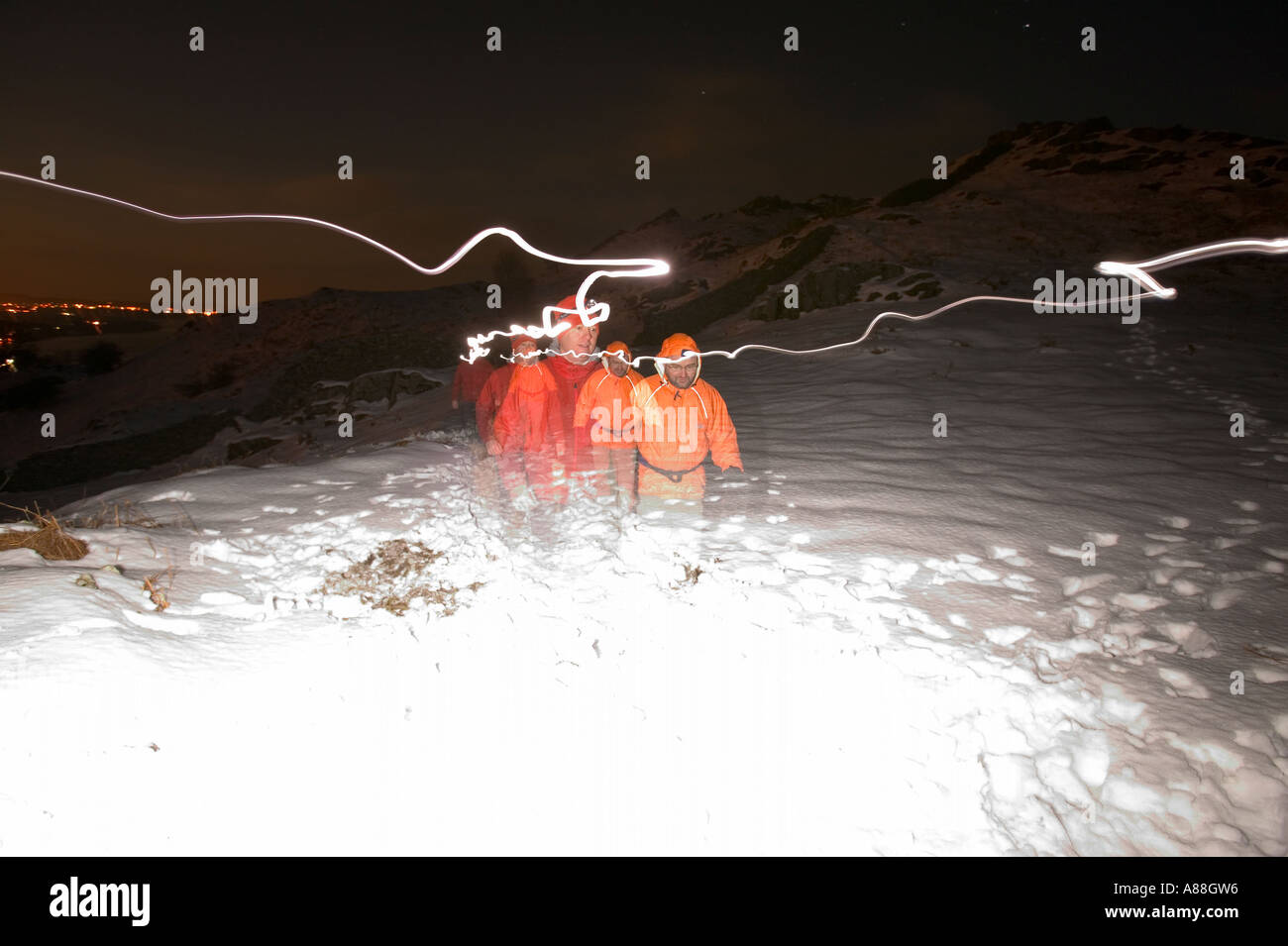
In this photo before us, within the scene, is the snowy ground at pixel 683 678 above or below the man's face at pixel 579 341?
below

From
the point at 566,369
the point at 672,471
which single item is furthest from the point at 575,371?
the point at 672,471

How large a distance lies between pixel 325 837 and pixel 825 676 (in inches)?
75.3

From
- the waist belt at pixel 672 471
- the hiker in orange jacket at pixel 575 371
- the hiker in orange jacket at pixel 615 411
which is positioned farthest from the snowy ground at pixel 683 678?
the hiker in orange jacket at pixel 575 371

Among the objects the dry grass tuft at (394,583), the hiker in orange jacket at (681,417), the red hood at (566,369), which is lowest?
the dry grass tuft at (394,583)

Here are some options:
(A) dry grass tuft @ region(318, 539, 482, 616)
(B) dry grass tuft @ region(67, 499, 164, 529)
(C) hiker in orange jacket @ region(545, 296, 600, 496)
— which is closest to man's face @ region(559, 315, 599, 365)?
(C) hiker in orange jacket @ region(545, 296, 600, 496)

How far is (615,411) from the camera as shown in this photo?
483cm

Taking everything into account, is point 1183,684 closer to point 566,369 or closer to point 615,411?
point 615,411

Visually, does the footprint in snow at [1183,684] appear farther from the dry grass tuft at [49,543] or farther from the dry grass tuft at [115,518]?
the dry grass tuft at [115,518]

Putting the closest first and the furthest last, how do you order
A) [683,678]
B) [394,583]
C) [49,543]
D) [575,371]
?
[683,678], [49,543], [394,583], [575,371]

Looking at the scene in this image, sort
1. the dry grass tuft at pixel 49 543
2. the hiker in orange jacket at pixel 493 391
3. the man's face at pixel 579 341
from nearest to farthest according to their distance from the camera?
1. the dry grass tuft at pixel 49 543
2. the man's face at pixel 579 341
3. the hiker in orange jacket at pixel 493 391

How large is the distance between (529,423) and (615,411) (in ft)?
3.63

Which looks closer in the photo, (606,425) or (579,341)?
(606,425)

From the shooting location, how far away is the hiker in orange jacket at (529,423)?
5465 millimetres

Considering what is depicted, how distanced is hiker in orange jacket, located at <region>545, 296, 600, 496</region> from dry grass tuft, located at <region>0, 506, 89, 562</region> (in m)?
3.15
